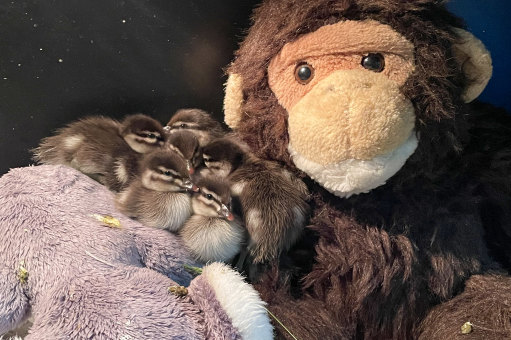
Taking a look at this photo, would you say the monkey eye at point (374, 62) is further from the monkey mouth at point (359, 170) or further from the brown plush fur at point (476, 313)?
the brown plush fur at point (476, 313)

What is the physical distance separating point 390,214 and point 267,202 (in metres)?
0.28

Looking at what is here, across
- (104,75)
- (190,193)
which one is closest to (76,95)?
(104,75)

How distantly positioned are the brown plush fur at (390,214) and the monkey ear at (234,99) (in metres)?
0.02

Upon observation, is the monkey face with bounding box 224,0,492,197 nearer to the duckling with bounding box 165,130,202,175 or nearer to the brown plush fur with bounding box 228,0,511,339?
the brown plush fur with bounding box 228,0,511,339

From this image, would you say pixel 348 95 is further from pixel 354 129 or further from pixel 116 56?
pixel 116 56

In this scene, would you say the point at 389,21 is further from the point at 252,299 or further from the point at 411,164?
the point at 252,299

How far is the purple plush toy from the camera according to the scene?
0.98 m

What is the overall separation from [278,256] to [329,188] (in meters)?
0.20

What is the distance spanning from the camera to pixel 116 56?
1491 mm

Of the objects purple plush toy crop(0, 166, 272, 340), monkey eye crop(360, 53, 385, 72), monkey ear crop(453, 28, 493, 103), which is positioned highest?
monkey ear crop(453, 28, 493, 103)

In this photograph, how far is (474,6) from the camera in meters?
1.50

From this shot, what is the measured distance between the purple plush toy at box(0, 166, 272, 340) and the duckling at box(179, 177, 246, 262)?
0.04m

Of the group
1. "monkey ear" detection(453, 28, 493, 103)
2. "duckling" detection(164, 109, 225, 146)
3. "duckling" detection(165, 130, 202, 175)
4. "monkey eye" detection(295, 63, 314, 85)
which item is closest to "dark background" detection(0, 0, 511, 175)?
"duckling" detection(164, 109, 225, 146)

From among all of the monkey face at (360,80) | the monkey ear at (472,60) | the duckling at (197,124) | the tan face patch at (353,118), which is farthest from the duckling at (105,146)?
the monkey ear at (472,60)
